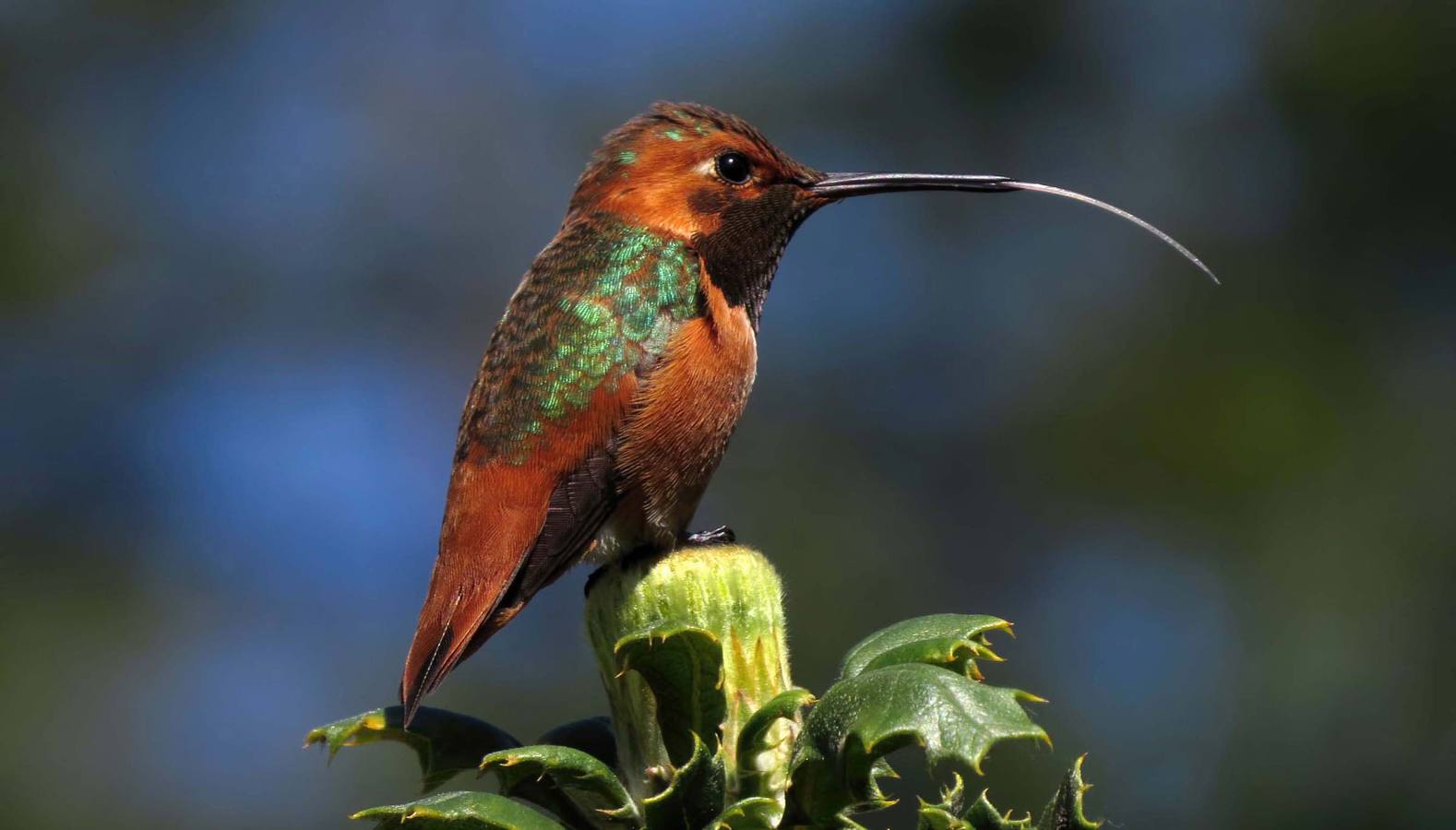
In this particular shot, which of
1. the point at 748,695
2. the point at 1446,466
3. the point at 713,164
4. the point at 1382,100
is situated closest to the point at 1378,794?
the point at 1446,466

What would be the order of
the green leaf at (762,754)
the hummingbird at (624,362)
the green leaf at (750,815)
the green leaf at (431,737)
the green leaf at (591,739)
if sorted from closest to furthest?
1. the green leaf at (750,815)
2. the green leaf at (762,754)
3. the green leaf at (431,737)
4. the green leaf at (591,739)
5. the hummingbird at (624,362)

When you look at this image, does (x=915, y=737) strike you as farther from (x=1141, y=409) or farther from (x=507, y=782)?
(x=1141, y=409)

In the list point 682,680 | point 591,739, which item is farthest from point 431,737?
point 682,680

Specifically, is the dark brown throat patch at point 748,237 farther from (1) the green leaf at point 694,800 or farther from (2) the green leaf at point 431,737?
(1) the green leaf at point 694,800

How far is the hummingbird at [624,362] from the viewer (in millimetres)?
2854

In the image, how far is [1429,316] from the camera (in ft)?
22.7

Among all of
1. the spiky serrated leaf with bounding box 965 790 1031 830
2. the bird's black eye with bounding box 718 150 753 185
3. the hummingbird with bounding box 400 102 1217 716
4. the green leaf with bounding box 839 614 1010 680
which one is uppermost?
the bird's black eye with bounding box 718 150 753 185

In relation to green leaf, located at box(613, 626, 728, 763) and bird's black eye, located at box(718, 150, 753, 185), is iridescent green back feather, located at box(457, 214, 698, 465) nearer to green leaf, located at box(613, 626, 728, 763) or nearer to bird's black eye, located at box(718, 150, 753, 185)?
bird's black eye, located at box(718, 150, 753, 185)

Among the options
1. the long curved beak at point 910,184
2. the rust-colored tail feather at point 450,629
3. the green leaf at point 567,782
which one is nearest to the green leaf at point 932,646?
the green leaf at point 567,782

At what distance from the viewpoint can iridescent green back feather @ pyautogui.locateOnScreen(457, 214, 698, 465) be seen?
3.06m

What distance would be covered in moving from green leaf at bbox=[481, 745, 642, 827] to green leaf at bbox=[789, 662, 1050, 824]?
9.4 inches

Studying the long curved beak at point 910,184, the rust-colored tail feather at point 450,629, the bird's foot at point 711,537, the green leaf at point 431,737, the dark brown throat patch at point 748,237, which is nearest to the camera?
the green leaf at point 431,737

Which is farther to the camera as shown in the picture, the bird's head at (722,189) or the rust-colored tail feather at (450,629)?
the bird's head at (722,189)

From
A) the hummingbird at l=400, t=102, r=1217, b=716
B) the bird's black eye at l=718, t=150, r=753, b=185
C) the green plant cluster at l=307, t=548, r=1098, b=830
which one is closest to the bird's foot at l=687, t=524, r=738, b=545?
the hummingbird at l=400, t=102, r=1217, b=716
